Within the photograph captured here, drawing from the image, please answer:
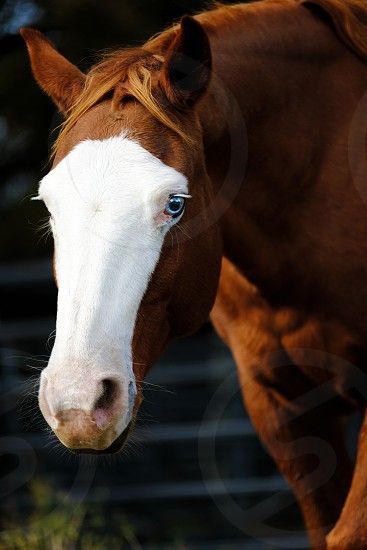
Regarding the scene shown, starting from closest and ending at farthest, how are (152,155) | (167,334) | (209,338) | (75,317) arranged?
(75,317)
(152,155)
(167,334)
(209,338)

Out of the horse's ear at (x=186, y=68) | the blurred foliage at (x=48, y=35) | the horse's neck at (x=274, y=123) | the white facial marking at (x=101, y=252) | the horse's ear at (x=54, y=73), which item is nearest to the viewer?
the white facial marking at (x=101, y=252)

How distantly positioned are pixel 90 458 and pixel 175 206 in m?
1.92

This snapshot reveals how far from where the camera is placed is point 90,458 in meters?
4.14

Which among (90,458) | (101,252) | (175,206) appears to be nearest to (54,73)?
(175,206)

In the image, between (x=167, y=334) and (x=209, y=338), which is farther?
(x=209, y=338)

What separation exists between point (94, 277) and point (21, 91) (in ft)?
7.87

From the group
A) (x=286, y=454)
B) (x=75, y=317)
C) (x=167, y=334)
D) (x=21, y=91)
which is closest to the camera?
(x=75, y=317)

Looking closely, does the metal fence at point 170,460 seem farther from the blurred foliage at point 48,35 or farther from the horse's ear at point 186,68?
the horse's ear at point 186,68

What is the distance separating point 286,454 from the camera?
329 cm

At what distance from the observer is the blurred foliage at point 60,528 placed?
3.96 m

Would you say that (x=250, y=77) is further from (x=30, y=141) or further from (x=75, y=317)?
(x=30, y=141)

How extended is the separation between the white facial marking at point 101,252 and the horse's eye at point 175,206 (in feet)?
0.06

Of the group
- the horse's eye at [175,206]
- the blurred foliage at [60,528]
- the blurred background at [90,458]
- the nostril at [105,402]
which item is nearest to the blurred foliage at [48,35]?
the blurred background at [90,458]

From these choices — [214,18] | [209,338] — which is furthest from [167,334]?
[209,338]
